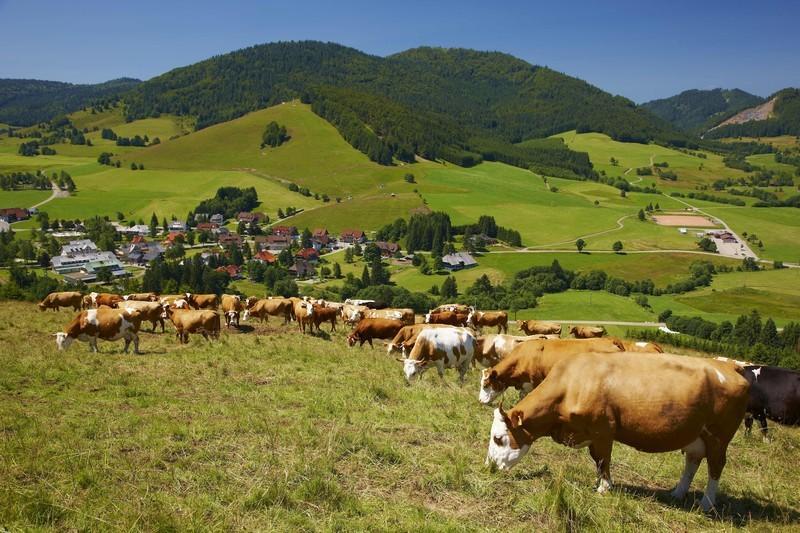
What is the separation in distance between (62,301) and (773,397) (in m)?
40.1

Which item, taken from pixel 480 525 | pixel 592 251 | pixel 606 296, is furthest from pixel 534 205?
pixel 480 525

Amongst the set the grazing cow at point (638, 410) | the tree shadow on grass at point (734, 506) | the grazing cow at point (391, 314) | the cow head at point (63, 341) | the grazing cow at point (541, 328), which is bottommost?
the grazing cow at point (541, 328)

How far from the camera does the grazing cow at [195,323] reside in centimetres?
2430

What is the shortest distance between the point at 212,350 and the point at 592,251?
11892 cm

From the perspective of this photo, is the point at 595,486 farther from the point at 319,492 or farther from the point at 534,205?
the point at 534,205

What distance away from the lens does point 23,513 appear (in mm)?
6508

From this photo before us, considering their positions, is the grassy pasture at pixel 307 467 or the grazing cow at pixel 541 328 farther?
the grazing cow at pixel 541 328

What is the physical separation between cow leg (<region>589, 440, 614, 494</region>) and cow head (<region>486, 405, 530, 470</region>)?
43.7 inches

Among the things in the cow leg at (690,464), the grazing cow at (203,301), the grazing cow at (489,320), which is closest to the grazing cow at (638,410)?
the cow leg at (690,464)

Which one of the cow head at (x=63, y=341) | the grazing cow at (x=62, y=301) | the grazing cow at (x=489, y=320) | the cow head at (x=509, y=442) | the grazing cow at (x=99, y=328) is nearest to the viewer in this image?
the cow head at (x=509, y=442)

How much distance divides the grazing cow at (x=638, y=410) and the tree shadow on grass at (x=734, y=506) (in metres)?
0.21

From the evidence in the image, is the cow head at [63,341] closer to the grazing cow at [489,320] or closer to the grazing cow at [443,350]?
the grazing cow at [443,350]

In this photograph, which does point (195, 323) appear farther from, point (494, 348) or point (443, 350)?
point (494, 348)

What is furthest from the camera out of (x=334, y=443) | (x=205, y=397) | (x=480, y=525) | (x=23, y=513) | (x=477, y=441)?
(x=205, y=397)
